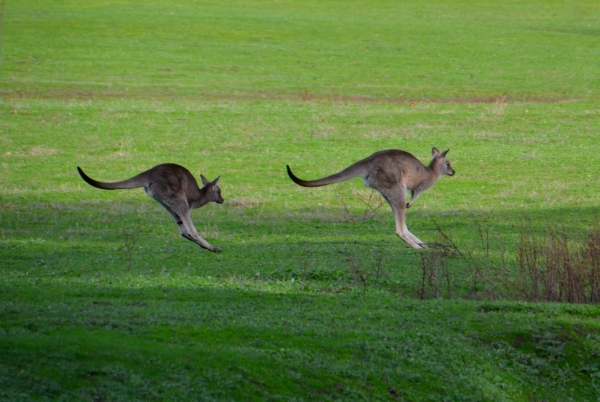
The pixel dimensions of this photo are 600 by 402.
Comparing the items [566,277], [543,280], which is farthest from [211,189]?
[566,277]

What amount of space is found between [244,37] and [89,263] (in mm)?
33004

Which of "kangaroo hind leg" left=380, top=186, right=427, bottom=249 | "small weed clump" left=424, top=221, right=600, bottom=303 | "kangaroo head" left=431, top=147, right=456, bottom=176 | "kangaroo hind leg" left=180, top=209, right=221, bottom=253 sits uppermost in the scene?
"kangaroo head" left=431, top=147, right=456, bottom=176

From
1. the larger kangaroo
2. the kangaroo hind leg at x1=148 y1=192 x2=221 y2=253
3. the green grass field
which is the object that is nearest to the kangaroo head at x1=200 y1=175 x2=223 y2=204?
the green grass field

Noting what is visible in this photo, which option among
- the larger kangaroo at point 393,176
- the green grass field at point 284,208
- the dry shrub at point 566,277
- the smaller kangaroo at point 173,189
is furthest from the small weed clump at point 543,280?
the smaller kangaroo at point 173,189

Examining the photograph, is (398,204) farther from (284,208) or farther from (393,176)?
(284,208)

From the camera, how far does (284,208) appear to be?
17938 millimetres

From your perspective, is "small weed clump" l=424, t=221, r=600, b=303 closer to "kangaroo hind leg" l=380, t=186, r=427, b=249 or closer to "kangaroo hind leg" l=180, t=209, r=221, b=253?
"kangaroo hind leg" l=380, t=186, r=427, b=249

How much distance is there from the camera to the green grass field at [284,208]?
25.1ft

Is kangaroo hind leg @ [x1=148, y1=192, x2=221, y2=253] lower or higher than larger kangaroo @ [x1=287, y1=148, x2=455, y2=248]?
lower

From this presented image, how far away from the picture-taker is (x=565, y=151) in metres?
23.2

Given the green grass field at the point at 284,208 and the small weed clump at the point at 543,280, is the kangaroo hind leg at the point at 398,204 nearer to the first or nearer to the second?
the green grass field at the point at 284,208

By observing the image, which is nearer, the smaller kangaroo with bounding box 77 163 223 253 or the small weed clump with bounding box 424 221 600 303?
the small weed clump with bounding box 424 221 600 303

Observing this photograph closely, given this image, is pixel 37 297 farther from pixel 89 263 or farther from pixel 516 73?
pixel 516 73

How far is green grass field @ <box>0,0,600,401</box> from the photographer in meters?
7.65
